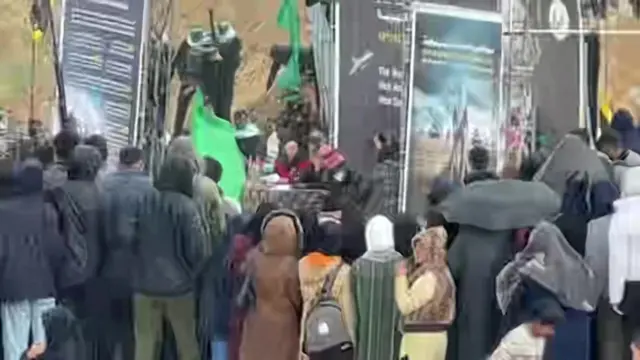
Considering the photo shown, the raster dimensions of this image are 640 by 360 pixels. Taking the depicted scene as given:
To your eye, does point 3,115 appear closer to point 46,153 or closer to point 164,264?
point 46,153

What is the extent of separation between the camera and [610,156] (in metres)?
6.17

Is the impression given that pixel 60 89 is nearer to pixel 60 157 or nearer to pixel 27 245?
pixel 60 157

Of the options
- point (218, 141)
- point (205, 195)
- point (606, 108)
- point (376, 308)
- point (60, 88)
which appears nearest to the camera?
point (376, 308)

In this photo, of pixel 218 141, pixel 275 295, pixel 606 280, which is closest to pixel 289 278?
pixel 275 295

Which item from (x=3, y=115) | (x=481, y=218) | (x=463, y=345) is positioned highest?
(x=3, y=115)

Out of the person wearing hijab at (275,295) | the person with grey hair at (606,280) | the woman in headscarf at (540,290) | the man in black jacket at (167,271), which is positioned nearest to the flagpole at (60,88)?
the man in black jacket at (167,271)

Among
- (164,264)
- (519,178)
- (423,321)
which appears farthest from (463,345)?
(164,264)

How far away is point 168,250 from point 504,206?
142 cm

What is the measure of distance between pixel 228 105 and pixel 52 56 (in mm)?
816

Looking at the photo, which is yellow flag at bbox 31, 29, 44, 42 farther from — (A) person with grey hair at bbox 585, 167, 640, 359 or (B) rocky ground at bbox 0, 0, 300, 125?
(A) person with grey hair at bbox 585, 167, 640, 359

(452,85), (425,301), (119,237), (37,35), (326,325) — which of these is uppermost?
(37,35)

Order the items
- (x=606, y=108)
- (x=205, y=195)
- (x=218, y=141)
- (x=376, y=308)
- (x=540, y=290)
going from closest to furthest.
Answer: (x=540, y=290) → (x=376, y=308) → (x=205, y=195) → (x=218, y=141) → (x=606, y=108)

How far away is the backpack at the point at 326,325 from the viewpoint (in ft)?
18.4

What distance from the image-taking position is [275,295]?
5668 millimetres
